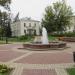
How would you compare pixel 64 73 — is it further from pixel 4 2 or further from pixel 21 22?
pixel 21 22

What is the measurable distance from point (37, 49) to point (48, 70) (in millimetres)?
11980

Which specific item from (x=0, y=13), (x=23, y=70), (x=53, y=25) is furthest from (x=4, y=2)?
(x=23, y=70)

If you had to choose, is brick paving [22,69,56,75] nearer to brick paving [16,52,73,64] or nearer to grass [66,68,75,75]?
grass [66,68,75,75]

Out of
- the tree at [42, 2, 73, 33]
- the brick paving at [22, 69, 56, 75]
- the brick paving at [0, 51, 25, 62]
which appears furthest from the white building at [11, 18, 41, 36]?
the brick paving at [22, 69, 56, 75]

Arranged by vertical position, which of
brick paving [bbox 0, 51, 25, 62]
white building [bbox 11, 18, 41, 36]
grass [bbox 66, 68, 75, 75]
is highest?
white building [bbox 11, 18, 41, 36]

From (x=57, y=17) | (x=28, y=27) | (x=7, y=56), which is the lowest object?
(x=7, y=56)

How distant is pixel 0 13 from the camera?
53406mm

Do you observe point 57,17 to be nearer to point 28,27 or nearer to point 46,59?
point 28,27

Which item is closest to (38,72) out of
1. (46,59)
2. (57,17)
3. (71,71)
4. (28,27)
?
(71,71)

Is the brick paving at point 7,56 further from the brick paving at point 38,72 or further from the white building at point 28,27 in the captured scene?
the white building at point 28,27

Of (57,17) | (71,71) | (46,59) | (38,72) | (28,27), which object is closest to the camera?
(38,72)

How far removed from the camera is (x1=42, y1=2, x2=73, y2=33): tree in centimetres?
7362

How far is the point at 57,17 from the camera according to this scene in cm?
7469

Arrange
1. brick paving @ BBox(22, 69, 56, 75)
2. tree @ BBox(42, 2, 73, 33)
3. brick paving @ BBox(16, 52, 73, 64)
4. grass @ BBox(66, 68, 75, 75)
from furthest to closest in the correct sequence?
tree @ BBox(42, 2, 73, 33)
brick paving @ BBox(16, 52, 73, 64)
brick paving @ BBox(22, 69, 56, 75)
grass @ BBox(66, 68, 75, 75)
